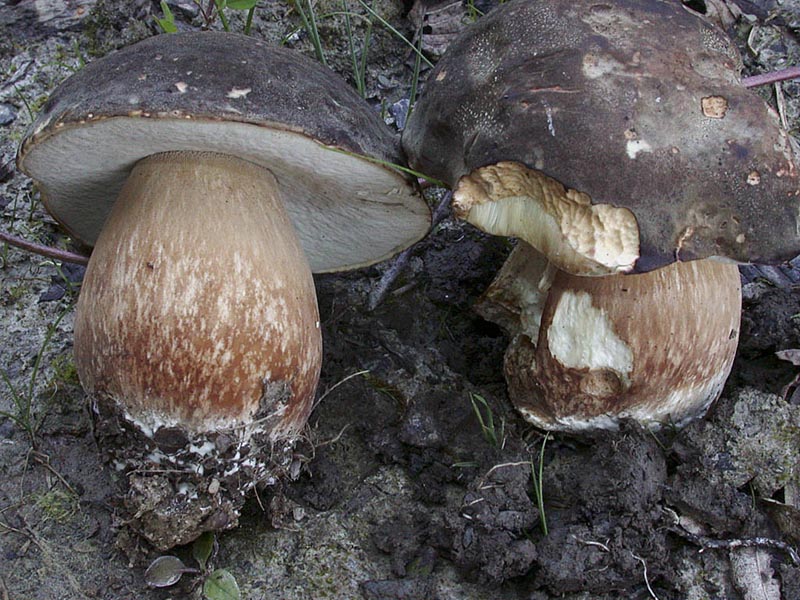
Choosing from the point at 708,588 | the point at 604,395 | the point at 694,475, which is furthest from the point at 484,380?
the point at 708,588

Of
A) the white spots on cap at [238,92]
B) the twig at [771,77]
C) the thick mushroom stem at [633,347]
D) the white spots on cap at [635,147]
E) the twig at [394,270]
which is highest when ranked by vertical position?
the white spots on cap at [238,92]

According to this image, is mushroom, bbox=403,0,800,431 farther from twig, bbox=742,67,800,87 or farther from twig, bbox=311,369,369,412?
twig, bbox=311,369,369,412

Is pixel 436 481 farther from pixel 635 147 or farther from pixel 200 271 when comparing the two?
pixel 635 147

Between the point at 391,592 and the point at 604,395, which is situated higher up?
the point at 604,395

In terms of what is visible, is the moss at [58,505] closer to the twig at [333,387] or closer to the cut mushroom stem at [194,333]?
the cut mushroom stem at [194,333]

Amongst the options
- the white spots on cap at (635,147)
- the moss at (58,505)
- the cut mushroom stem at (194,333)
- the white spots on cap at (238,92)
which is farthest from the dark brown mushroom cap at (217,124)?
the moss at (58,505)

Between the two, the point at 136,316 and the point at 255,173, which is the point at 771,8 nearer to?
the point at 255,173
